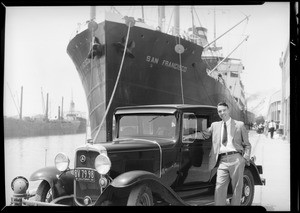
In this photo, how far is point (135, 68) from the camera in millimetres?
5340

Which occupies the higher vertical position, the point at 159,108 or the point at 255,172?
the point at 159,108

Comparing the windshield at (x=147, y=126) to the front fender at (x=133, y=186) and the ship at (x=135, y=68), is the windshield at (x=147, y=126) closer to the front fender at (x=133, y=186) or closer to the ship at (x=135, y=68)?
the ship at (x=135, y=68)

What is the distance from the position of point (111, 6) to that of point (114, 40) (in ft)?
3.56

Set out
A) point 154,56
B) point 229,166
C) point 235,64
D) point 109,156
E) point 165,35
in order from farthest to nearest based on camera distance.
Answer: point 154,56
point 165,35
point 235,64
point 229,166
point 109,156

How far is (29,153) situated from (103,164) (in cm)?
129

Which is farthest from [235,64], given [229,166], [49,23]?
[49,23]

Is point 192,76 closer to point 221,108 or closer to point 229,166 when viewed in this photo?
point 221,108

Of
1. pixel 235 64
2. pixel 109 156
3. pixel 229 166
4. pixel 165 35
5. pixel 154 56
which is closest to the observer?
pixel 109 156

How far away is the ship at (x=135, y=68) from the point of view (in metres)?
4.66

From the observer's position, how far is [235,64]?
4289 millimetres

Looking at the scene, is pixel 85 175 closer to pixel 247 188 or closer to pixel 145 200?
pixel 145 200

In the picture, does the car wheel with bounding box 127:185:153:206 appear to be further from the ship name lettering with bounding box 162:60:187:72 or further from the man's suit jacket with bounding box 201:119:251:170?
the ship name lettering with bounding box 162:60:187:72

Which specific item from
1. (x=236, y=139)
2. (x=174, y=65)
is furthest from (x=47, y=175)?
(x=174, y=65)

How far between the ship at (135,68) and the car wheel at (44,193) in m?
A: 0.88
